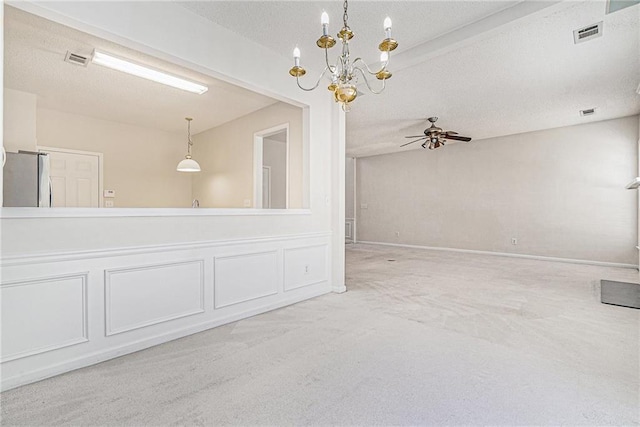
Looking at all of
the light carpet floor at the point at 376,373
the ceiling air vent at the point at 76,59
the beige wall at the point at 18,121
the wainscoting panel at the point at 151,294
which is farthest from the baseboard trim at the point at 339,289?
the beige wall at the point at 18,121

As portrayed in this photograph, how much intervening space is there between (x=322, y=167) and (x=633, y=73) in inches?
162

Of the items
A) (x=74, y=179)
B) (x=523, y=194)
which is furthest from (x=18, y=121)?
(x=523, y=194)

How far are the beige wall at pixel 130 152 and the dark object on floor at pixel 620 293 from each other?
7057 millimetres

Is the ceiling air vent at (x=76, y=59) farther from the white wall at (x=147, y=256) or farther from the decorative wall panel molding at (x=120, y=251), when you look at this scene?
the decorative wall panel molding at (x=120, y=251)

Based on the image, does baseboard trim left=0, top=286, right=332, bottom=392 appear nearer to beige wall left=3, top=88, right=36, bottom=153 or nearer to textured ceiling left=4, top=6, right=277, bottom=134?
textured ceiling left=4, top=6, right=277, bottom=134

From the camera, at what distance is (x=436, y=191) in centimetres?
834

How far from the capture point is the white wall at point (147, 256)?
6.49 feet

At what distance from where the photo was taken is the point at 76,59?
3.32 metres

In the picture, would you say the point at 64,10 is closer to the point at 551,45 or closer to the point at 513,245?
the point at 551,45

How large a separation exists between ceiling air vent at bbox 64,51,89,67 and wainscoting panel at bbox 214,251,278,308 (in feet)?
8.51

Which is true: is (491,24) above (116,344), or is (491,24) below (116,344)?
above

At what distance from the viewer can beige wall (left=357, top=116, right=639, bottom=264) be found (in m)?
5.86

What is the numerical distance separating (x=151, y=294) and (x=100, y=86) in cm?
325

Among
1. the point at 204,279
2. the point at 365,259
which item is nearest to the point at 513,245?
the point at 365,259
